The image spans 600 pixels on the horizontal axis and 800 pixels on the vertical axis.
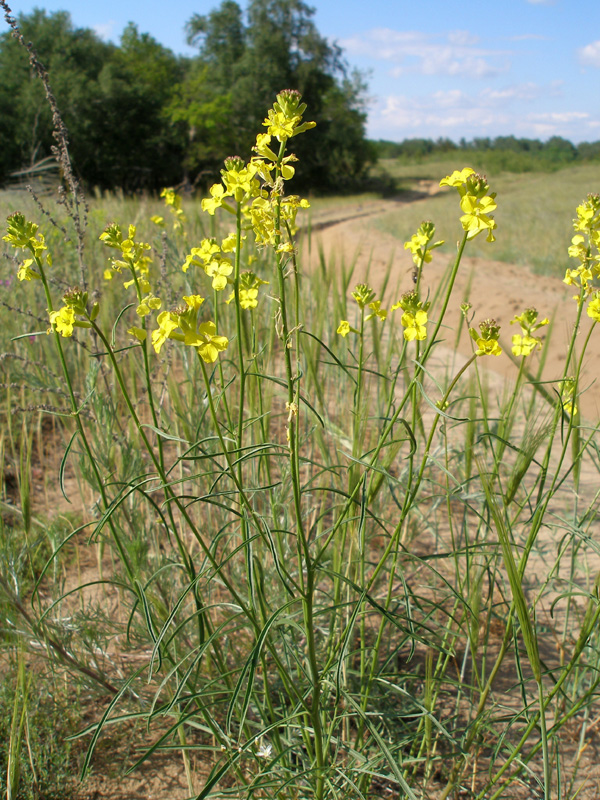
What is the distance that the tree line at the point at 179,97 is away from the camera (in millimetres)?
17953

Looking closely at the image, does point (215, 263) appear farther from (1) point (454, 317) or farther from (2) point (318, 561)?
(1) point (454, 317)

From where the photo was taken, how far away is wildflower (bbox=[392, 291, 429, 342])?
80cm

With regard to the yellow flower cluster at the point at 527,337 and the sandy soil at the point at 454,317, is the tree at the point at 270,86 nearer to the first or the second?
the sandy soil at the point at 454,317

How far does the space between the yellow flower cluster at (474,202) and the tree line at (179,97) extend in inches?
669

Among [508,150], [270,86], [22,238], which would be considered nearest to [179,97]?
[270,86]

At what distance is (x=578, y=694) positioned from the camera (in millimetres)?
1349

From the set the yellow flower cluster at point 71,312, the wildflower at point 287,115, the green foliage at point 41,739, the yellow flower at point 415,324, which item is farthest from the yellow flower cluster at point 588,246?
the green foliage at point 41,739

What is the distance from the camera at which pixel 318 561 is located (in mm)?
779

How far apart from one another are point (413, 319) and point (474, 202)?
0.61 feet

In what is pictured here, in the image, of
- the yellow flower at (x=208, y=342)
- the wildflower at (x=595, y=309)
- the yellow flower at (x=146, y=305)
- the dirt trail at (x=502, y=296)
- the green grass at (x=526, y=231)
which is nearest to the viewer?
the yellow flower at (x=208, y=342)

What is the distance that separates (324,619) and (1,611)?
→ 80 centimetres

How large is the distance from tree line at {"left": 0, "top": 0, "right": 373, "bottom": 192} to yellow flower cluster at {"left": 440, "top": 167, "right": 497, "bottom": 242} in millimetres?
16994

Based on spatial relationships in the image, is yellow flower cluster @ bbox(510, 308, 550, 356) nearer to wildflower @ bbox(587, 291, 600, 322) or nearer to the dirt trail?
wildflower @ bbox(587, 291, 600, 322)

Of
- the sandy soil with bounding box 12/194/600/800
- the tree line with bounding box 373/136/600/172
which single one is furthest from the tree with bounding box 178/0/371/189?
the tree line with bounding box 373/136/600/172
